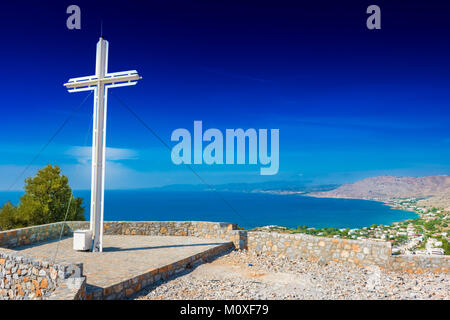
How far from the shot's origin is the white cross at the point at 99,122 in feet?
33.2

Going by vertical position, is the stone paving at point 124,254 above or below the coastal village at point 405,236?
above

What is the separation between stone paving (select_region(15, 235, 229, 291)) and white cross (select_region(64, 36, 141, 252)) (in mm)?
897

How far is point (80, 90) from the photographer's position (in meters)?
10.6

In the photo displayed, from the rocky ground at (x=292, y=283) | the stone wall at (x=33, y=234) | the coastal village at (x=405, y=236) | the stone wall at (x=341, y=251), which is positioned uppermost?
the stone wall at (x=33, y=234)

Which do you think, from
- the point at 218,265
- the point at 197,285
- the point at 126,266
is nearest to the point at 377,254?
the point at 218,265

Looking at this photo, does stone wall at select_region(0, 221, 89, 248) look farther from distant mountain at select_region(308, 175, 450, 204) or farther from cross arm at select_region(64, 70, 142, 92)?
distant mountain at select_region(308, 175, 450, 204)

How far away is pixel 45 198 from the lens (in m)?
20.9

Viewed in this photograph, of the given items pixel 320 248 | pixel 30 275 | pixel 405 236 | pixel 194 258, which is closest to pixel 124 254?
pixel 194 258

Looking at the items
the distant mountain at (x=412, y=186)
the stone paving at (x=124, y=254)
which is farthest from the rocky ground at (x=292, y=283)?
the distant mountain at (x=412, y=186)

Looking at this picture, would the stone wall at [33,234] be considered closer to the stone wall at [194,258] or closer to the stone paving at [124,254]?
the stone wall at [194,258]

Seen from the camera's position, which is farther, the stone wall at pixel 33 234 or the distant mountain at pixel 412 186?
the distant mountain at pixel 412 186

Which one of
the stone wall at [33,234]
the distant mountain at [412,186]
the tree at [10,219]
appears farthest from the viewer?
the distant mountain at [412,186]
